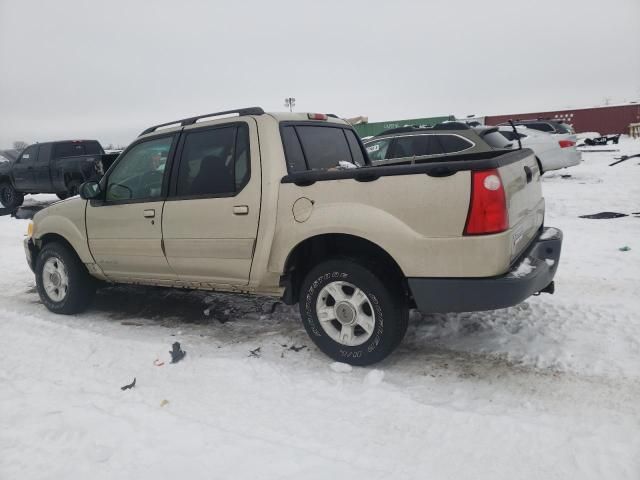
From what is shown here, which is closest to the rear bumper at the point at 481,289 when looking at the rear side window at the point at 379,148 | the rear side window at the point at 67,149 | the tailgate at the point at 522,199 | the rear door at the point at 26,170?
the tailgate at the point at 522,199

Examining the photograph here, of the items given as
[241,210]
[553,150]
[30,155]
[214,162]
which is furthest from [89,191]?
[30,155]

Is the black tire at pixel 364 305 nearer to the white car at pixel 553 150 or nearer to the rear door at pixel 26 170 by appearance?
the white car at pixel 553 150

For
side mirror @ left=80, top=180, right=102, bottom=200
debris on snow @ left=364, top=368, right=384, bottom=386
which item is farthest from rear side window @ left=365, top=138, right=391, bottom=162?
debris on snow @ left=364, top=368, right=384, bottom=386

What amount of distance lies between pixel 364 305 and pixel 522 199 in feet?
4.48

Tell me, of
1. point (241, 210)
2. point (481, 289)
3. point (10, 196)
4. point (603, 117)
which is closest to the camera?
point (481, 289)

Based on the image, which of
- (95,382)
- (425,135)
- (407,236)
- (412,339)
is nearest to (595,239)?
(425,135)

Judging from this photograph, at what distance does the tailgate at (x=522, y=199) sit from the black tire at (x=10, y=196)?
1665 centimetres

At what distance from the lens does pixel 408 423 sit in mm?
2729

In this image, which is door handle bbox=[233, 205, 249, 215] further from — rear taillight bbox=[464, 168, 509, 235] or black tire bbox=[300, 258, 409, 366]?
rear taillight bbox=[464, 168, 509, 235]

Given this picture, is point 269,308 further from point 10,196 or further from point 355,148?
point 10,196

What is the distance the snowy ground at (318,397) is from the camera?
2.40 m

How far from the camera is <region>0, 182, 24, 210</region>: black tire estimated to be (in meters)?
15.4

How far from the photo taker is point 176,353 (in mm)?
3770

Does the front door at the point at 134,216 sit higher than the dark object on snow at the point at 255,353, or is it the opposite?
the front door at the point at 134,216
